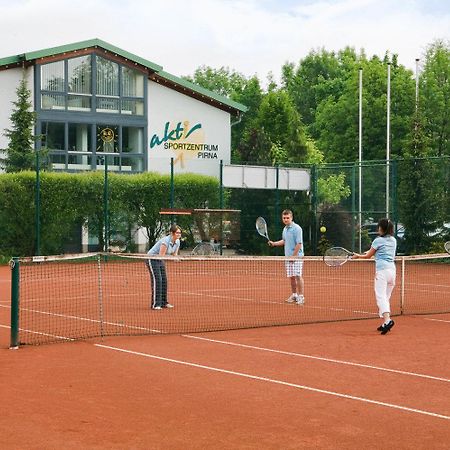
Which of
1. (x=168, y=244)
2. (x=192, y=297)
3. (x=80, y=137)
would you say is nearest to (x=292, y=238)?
(x=168, y=244)

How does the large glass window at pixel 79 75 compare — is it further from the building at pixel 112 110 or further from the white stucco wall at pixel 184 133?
the white stucco wall at pixel 184 133

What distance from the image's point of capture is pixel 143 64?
124 feet

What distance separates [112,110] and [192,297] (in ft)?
70.0

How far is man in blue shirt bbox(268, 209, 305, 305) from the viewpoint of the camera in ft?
52.0

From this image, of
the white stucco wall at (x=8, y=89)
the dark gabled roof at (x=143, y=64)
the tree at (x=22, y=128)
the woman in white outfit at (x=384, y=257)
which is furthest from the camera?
the white stucco wall at (x=8, y=89)

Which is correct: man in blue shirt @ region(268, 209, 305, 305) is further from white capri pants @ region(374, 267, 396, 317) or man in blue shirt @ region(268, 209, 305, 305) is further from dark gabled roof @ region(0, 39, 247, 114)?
dark gabled roof @ region(0, 39, 247, 114)

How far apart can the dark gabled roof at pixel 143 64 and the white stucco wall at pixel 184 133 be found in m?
0.28

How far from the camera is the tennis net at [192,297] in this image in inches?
512

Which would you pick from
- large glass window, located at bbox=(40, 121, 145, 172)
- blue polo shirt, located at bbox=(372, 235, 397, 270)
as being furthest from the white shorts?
large glass window, located at bbox=(40, 121, 145, 172)

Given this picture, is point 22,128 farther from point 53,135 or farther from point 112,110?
point 112,110

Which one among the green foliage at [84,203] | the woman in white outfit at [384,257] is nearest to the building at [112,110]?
the green foliage at [84,203]

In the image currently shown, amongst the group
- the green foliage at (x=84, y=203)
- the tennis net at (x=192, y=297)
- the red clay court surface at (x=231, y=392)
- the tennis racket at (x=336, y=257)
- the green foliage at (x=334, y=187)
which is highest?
the green foliage at (x=334, y=187)

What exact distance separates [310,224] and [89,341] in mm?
19786

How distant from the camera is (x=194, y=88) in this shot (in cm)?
4016
